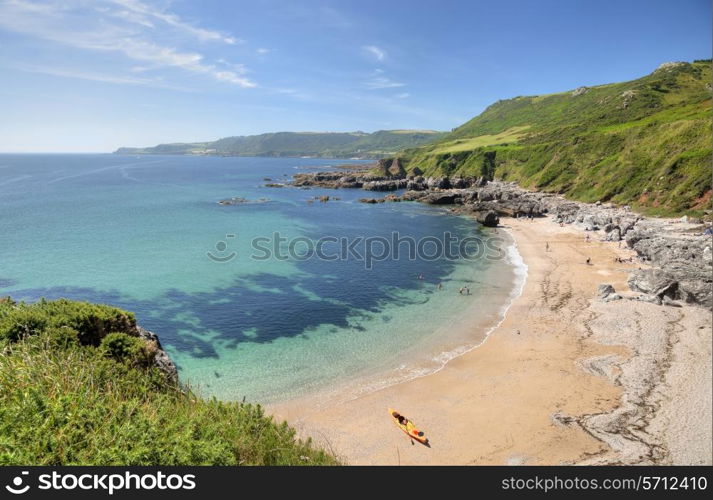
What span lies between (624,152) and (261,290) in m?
96.6

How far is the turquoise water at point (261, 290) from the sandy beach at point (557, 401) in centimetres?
319

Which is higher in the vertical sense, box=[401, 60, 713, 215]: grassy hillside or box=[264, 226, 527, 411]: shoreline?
box=[401, 60, 713, 215]: grassy hillside

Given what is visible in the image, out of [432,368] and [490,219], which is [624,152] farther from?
[432,368]

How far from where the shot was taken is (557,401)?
2539 centimetres

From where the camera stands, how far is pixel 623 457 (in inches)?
774

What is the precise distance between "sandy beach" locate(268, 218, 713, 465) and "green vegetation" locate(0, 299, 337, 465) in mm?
8749

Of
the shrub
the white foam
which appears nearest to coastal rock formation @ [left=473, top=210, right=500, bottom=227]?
the white foam

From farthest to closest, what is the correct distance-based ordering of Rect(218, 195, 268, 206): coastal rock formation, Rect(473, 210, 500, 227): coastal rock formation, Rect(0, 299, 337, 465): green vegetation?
Rect(218, 195, 268, 206): coastal rock formation, Rect(473, 210, 500, 227): coastal rock formation, Rect(0, 299, 337, 465): green vegetation

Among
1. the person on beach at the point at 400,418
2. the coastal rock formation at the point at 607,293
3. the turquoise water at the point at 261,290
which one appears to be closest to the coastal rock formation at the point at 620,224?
the coastal rock formation at the point at 607,293

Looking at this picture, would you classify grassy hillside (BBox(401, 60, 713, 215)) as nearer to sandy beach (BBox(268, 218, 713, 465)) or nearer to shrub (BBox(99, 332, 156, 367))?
sandy beach (BBox(268, 218, 713, 465))

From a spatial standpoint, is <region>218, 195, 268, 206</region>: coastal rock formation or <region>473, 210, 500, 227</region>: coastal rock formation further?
<region>218, 195, 268, 206</region>: coastal rock formation

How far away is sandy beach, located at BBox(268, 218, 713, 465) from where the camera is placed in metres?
21.1

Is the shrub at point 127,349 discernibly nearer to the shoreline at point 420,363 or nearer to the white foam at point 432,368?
the shoreline at point 420,363
